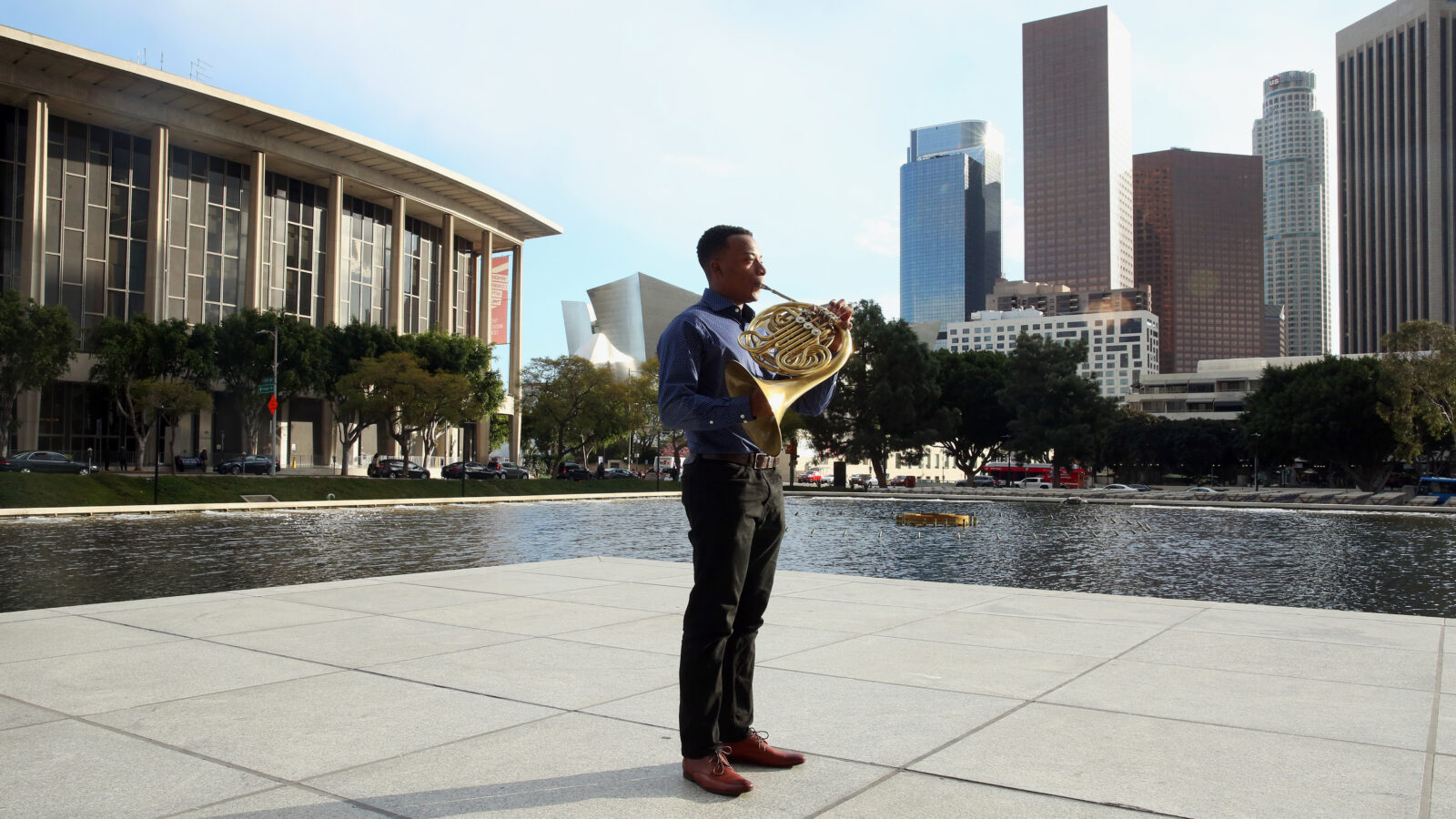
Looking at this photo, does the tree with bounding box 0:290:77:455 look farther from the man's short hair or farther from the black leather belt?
the black leather belt

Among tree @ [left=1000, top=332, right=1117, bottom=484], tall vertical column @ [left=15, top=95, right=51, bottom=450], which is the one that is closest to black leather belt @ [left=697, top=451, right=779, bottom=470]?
tall vertical column @ [left=15, top=95, right=51, bottom=450]

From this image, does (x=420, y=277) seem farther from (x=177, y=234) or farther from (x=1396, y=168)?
(x=1396, y=168)

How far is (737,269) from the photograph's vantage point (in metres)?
4.12

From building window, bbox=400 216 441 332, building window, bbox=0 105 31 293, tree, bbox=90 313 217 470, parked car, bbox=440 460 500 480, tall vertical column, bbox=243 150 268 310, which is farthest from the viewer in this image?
building window, bbox=400 216 441 332

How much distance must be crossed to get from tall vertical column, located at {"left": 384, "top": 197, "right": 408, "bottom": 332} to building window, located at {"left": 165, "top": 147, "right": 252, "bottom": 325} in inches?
396

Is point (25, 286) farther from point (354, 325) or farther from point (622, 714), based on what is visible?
point (622, 714)

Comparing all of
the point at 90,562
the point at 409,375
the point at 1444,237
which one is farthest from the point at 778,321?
the point at 1444,237

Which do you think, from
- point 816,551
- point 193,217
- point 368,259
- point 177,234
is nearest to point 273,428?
point 177,234

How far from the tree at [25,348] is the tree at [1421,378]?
63.7 m

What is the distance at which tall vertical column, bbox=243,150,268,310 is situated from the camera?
57.9m

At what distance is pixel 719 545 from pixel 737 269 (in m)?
1.14

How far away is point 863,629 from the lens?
7.02m

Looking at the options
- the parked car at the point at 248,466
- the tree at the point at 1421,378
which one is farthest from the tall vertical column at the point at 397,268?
the tree at the point at 1421,378

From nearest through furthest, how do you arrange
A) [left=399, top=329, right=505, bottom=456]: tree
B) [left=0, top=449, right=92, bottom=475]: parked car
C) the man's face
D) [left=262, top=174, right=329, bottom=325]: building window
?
the man's face → [left=0, top=449, right=92, bottom=475]: parked car → [left=399, top=329, right=505, bottom=456]: tree → [left=262, top=174, right=329, bottom=325]: building window
